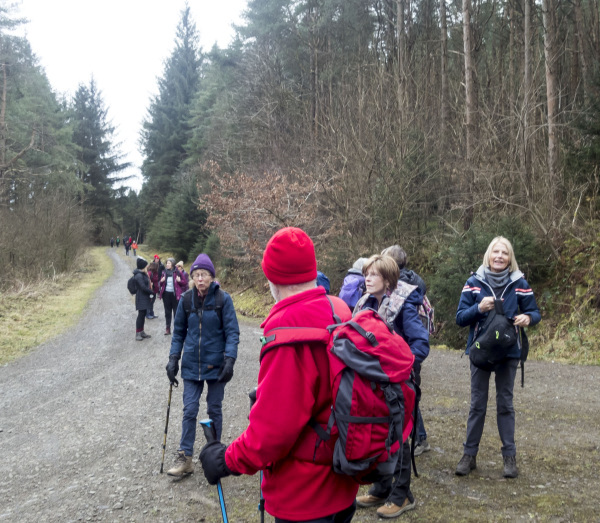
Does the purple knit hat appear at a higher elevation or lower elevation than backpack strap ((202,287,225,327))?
higher

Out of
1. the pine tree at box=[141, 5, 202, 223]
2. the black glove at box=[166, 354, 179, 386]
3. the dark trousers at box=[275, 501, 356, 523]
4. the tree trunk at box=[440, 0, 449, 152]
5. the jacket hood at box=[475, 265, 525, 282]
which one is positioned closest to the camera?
the dark trousers at box=[275, 501, 356, 523]

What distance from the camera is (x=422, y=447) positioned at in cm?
523

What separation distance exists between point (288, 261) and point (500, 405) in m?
3.02

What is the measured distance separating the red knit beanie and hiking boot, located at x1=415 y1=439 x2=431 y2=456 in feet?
11.7

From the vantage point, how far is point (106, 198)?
6569 centimetres

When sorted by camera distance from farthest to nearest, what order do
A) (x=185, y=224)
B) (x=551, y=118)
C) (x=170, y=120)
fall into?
1. (x=170, y=120)
2. (x=185, y=224)
3. (x=551, y=118)

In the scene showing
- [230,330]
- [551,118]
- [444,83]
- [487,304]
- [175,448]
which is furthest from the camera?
[444,83]

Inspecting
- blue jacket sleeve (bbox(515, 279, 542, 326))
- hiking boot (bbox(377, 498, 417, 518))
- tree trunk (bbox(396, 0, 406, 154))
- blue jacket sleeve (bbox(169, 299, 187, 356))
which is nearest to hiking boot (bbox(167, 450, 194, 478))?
blue jacket sleeve (bbox(169, 299, 187, 356))

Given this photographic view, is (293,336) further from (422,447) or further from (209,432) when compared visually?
(422,447)

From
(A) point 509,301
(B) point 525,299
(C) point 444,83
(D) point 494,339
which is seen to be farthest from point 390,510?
(C) point 444,83

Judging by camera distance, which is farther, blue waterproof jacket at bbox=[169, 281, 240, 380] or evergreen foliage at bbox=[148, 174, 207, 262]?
evergreen foliage at bbox=[148, 174, 207, 262]

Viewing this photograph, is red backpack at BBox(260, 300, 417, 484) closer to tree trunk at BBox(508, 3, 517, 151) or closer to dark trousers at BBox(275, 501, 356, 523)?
dark trousers at BBox(275, 501, 356, 523)

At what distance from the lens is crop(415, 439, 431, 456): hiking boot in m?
5.18

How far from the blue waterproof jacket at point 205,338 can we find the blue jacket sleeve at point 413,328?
5.49ft
